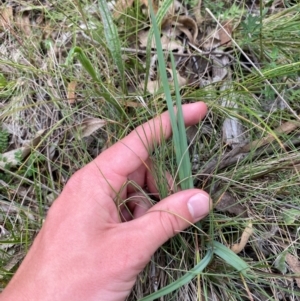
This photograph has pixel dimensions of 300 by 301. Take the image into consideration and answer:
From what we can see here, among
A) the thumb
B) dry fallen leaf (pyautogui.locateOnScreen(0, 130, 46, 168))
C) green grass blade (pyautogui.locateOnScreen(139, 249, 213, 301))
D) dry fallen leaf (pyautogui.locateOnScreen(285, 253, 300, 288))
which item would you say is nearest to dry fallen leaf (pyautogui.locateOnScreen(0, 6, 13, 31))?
dry fallen leaf (pyautogui.locateOnScreen(0, 130, 46, 168))

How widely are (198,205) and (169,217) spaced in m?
0.10

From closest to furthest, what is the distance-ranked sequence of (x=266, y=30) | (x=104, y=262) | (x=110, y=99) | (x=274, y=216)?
(x=104, y=262), (x=274, y=216), (x=110, y=99), (x=266, y=30)

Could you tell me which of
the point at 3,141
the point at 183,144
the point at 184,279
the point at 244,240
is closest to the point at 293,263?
the point at 244,240

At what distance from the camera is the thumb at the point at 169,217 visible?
1.13m

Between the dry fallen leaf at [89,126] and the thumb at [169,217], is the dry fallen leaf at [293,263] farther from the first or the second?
the dry fallen leaf at [89,126]

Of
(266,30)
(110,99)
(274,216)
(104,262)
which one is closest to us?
(104,262)

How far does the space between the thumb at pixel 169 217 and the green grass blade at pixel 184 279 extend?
4.7 inches

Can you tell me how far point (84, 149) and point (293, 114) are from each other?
0.81 meters

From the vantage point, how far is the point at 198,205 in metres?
1.17

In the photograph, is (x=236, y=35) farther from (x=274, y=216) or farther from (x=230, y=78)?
(x=274, y=216)

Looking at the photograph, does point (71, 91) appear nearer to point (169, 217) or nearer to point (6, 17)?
point (6, 17)

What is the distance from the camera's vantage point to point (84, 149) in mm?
1499

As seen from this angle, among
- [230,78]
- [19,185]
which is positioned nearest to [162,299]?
[19,185]

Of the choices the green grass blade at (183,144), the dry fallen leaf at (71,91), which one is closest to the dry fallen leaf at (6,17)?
the dry fallen leaf at (71,91)
